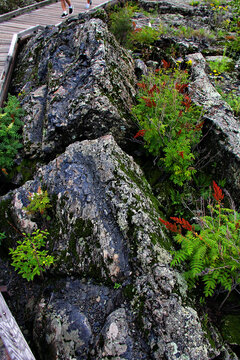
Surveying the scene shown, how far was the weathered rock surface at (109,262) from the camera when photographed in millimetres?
2795

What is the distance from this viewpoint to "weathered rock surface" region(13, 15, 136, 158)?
523 cm

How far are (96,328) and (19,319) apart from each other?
140 cm

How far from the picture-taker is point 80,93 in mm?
5328

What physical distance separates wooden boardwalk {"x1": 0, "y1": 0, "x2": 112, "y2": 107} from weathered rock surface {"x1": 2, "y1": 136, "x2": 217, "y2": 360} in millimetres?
5040

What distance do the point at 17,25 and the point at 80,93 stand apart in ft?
29.0

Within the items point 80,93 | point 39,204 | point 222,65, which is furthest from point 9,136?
point 222,65

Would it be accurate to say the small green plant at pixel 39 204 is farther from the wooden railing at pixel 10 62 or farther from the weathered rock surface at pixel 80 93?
the wooden railing at pixel 10 62

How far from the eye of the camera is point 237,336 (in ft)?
10.4

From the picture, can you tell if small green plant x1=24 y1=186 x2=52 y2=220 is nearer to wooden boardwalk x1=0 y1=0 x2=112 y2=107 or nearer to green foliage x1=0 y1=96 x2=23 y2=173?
green foliage x1=0 y1=96 x2=23 y2=173

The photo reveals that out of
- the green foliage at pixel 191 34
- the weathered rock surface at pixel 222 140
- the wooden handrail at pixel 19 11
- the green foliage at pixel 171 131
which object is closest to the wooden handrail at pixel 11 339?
the green foliage at pixel 171 131

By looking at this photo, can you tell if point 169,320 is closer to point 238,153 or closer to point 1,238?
point 1,238

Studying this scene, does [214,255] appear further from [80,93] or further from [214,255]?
[80,93]

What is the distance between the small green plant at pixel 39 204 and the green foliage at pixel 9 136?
191 centimetres

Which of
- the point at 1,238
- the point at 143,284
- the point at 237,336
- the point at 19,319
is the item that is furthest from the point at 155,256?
the point at 1,238
